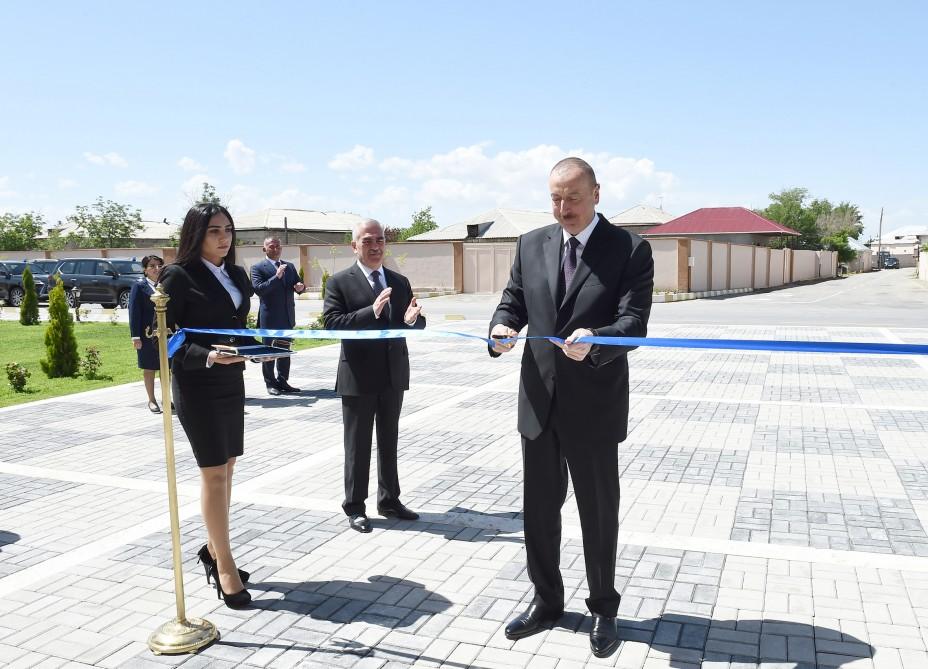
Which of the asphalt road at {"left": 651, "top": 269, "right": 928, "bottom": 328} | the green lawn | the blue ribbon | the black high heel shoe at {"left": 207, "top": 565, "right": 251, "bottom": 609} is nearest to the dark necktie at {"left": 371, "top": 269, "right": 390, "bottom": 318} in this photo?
the blue ribbon

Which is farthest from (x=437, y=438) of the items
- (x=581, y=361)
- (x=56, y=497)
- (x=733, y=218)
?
(x=733, y=218)

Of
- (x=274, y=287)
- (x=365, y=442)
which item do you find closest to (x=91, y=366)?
(x=274, y=287)

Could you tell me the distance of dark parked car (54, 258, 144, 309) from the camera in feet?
90.8

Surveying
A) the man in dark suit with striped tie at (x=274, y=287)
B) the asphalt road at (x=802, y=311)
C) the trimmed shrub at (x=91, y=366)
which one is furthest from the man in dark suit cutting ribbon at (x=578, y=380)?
the asphalt road at (x=802, y=311)

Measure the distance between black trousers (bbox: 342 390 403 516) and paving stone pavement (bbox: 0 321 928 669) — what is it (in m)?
0.23

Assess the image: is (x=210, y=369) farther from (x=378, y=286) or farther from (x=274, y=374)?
(x=274, y=374)

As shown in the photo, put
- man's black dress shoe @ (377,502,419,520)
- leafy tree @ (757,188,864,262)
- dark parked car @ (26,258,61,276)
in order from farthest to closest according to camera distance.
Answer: leafy tree @ (757,188,864,262), dark parked car @ (26,258,61,276), man's black dress shoe @ (377,502,419,520)

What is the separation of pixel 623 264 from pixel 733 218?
2352 inches

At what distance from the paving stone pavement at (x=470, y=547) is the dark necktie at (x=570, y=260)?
5.38 feet

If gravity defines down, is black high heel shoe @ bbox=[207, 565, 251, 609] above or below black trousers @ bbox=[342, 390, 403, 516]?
below

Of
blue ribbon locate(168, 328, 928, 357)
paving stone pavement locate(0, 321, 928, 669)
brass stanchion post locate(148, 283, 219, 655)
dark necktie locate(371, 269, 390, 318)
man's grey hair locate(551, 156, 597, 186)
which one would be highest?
man's grey hair locate(551, 156, 597, 186)

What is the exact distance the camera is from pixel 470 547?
4.68 metres

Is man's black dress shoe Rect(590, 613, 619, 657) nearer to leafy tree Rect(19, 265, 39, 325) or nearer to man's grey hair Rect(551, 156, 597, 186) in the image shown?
man's grey hair Rect(551, 156, 597, 186)

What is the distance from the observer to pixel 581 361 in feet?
11.0
